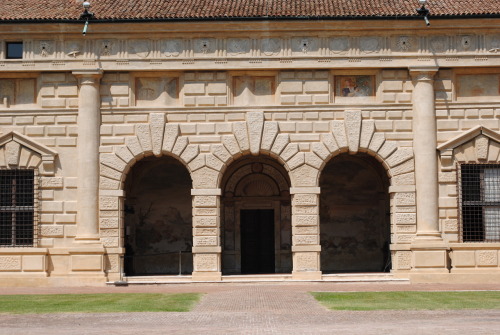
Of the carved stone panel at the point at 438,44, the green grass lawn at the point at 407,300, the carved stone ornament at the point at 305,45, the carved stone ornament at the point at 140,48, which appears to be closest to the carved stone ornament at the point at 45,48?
the carved stone ornament at the point at 140,48

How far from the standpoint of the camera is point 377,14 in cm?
2872

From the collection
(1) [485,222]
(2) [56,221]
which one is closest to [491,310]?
(1) [485,222]

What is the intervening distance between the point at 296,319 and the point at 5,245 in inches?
539

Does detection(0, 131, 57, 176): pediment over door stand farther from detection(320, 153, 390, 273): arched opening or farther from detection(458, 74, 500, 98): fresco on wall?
detection(458, 74, 500, 98): fresco on wall

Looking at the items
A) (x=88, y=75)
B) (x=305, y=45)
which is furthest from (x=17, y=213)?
(x=305, y=45)

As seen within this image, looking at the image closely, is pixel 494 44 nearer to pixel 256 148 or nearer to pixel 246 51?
pixel 246 51

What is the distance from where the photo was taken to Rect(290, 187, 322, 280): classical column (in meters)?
28.3

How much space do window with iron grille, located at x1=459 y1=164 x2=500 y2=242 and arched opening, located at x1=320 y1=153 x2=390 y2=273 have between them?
15.9ft

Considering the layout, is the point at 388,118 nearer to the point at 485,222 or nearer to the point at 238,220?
the point at 485,222

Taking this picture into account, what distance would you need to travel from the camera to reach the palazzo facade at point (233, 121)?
28.5m

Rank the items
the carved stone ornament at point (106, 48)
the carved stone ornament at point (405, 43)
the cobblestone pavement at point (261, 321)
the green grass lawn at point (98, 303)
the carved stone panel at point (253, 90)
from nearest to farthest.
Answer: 1. the cobblestone pavement at point (261, 321)
2. the green grass lawn at point (98, 303)
3. the carved stone ornament at point (405, 43)
4. the carved stone ornament at point (106, 48)
5. the carved stone panel at point (253, 90)

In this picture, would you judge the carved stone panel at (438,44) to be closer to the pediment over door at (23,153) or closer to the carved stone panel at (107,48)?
the carved stone panel at (107,48)

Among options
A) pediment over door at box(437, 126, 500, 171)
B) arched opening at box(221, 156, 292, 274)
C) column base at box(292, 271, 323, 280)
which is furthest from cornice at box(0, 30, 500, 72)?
column base at box(292, 271, 323, 280)

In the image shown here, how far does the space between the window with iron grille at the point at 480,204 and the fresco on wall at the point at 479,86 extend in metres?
2.30
